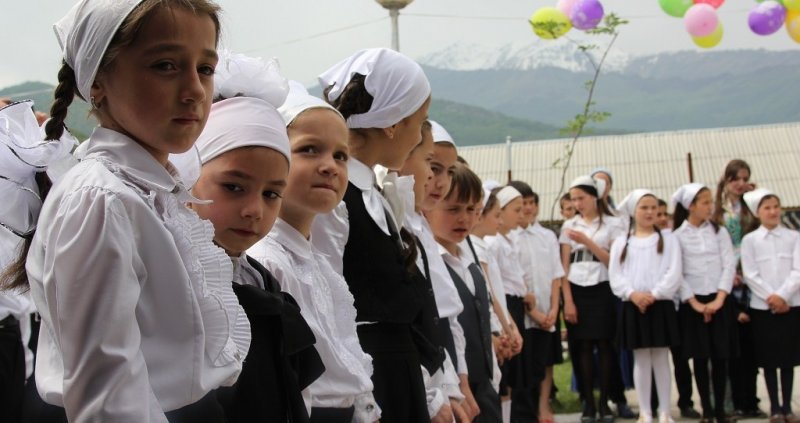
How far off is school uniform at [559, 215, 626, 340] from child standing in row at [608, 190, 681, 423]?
0.33 meters

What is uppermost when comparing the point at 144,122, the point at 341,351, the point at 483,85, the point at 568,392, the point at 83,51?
the point at 483,85

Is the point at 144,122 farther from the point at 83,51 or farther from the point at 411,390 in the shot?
the point at 411,390

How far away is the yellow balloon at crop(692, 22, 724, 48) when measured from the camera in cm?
1072

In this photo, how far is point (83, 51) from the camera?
1849 mm

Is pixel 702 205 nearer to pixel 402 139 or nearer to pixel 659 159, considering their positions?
pixel 402 139

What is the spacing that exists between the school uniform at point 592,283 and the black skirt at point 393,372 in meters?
5.63

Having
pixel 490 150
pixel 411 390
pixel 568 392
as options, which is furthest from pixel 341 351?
pixel 490 150

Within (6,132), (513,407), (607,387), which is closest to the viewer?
(6,132)

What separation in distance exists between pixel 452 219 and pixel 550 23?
6.18m

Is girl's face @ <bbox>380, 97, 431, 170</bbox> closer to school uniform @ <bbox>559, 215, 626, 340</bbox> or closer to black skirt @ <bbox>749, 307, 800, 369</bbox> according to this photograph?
school uniform @ <bbox>559, 215, 626, 340</bbox>

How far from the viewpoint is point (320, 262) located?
294 cm

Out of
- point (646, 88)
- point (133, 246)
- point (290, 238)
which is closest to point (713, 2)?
point (290, 238)

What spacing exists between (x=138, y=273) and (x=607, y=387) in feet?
24.3

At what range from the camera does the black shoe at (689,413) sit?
867 centimetres
